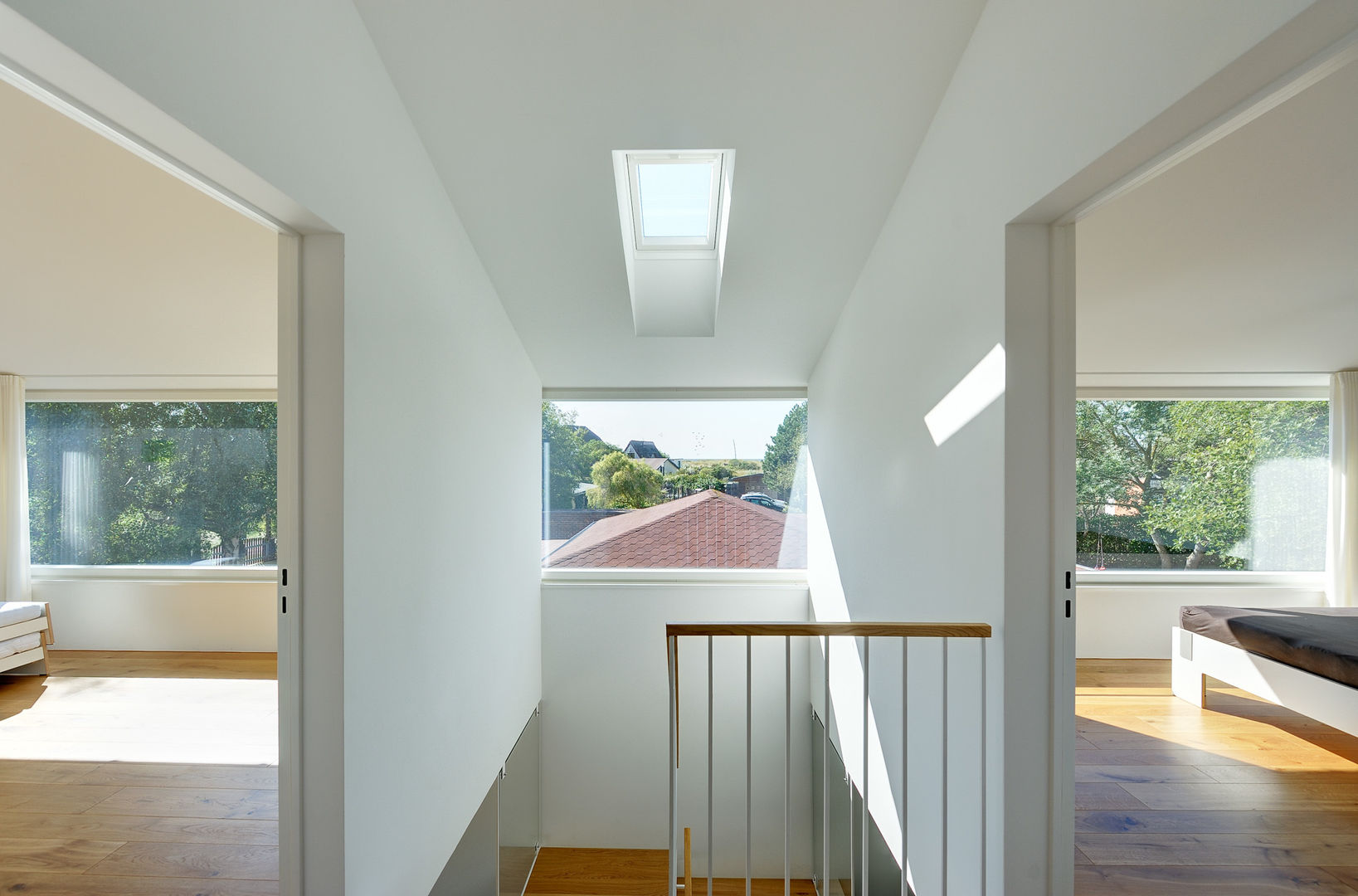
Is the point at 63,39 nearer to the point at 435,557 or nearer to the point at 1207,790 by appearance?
the point at 435,557

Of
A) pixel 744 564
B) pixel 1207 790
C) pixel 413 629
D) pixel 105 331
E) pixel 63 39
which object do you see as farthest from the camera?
pixel 744 564

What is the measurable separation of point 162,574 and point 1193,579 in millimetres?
7830

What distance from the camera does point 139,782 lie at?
2.86 meters

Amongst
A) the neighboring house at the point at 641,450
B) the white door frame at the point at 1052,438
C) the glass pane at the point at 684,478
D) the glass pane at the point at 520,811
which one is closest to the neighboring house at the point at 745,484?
the glass pane at the point at 684,478

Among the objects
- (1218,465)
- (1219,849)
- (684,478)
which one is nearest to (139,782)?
(684,478)

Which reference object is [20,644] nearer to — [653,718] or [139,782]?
[139,782]

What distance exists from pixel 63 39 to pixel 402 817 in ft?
7.32

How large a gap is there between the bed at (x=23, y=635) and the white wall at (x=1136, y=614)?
23.7ft

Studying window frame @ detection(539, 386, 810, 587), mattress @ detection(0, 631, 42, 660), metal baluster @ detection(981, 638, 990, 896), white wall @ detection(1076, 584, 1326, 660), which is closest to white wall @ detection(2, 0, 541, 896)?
window frame @ detection(539, 386, 810, 587)

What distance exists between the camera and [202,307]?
3.73 m

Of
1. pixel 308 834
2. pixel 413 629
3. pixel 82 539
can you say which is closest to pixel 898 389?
pixel 413 629

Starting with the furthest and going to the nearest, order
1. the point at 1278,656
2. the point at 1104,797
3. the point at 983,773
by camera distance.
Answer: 1. the point at 1278,656
2. the point at 1104,797
3. the point at 983,773

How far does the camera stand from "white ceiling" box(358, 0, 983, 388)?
1989 millimetres

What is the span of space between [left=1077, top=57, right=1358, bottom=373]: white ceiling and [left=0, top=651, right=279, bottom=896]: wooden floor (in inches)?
153
